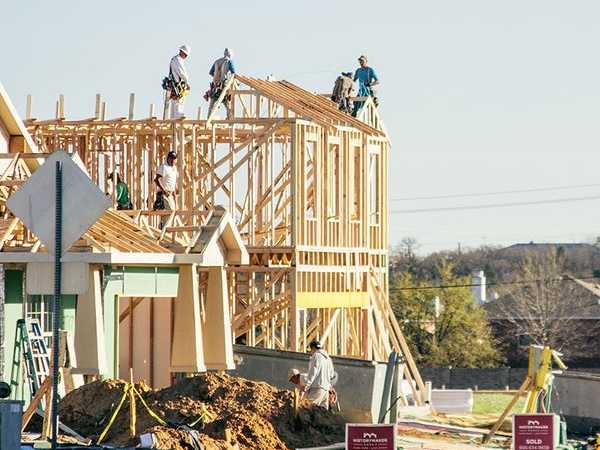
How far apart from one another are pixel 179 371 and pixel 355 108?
1500 centimetres

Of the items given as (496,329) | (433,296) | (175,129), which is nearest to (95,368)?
(175,129)

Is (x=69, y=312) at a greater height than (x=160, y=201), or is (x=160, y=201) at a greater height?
(x=160, y=201)

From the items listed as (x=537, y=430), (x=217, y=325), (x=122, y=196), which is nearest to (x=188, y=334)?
(x=217, y=325)

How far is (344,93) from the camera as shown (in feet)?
133

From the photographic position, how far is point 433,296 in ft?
251

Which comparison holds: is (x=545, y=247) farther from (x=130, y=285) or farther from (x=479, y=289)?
(x=130, y=285)

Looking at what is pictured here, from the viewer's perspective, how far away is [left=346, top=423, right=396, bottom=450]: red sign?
65.3 feet

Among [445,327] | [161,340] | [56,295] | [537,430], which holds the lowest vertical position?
[537,430]

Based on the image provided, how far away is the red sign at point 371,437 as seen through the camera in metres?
19.9

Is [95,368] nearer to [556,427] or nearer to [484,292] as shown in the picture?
Result: [556,427]

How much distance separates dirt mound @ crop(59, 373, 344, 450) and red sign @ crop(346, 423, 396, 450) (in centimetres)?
273

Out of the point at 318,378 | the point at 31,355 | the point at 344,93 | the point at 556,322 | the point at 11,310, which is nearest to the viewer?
the point at 318,378

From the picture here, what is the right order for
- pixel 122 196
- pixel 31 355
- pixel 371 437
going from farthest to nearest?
pixel 122 196, pixel 31 355, pixel 371 437

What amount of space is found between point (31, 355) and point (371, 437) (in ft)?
24.2
